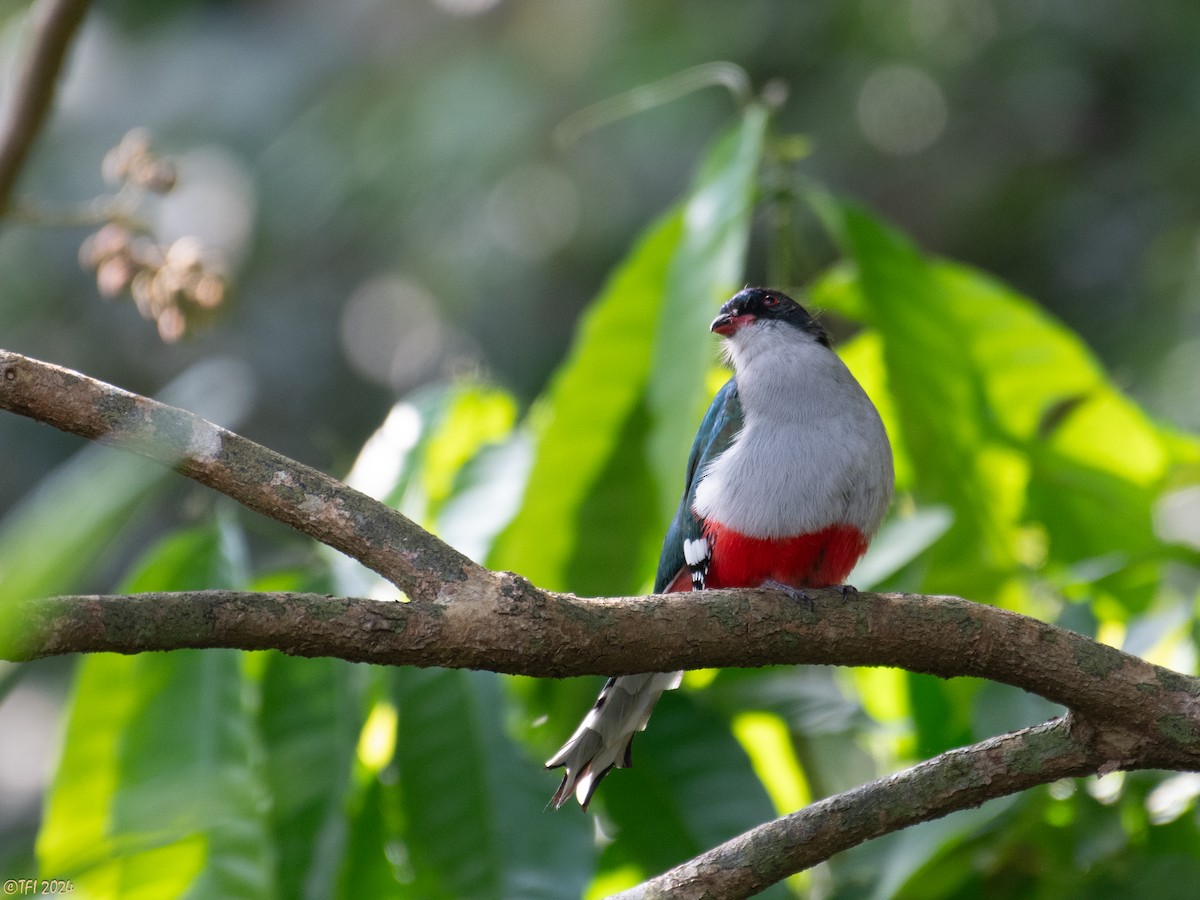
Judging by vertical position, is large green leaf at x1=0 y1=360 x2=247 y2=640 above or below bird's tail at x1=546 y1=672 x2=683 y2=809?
below

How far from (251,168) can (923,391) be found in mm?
7795

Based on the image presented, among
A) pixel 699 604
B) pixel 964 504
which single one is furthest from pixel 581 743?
pixel 964 504

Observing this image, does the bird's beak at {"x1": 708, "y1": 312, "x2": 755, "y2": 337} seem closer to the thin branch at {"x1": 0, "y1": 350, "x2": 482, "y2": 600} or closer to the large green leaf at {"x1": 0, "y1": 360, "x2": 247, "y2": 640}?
the thin branch at {"x1": 0, "y1": 350, "x2": 482, "y2": 600}

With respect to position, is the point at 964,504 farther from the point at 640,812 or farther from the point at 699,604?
the point at 699,604

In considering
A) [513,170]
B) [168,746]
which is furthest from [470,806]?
[513,170]

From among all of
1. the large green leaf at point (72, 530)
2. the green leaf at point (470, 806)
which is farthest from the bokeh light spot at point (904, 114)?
the large green leaf at point (72, 530)

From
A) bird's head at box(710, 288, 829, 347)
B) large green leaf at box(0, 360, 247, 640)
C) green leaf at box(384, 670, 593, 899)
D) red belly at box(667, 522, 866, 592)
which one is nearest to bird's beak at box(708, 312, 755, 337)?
bird's head at box(710, 288, 829, 347)

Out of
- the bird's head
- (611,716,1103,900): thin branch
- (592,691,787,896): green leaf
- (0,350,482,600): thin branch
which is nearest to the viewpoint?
(0,350,482,600): thin branch

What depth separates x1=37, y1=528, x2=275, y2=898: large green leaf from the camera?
8.48 feet

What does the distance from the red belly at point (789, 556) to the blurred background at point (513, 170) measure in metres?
6.04

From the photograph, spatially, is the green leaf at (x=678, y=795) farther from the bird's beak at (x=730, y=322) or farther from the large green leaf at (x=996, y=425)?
the bird's beak at (x=730, y=322)

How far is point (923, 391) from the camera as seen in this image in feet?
10.6

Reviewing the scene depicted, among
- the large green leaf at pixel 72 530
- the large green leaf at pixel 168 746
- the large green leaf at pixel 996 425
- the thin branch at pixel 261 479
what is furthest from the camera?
the large green leaf at pixel 996 425

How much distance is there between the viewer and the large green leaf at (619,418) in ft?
9.93
